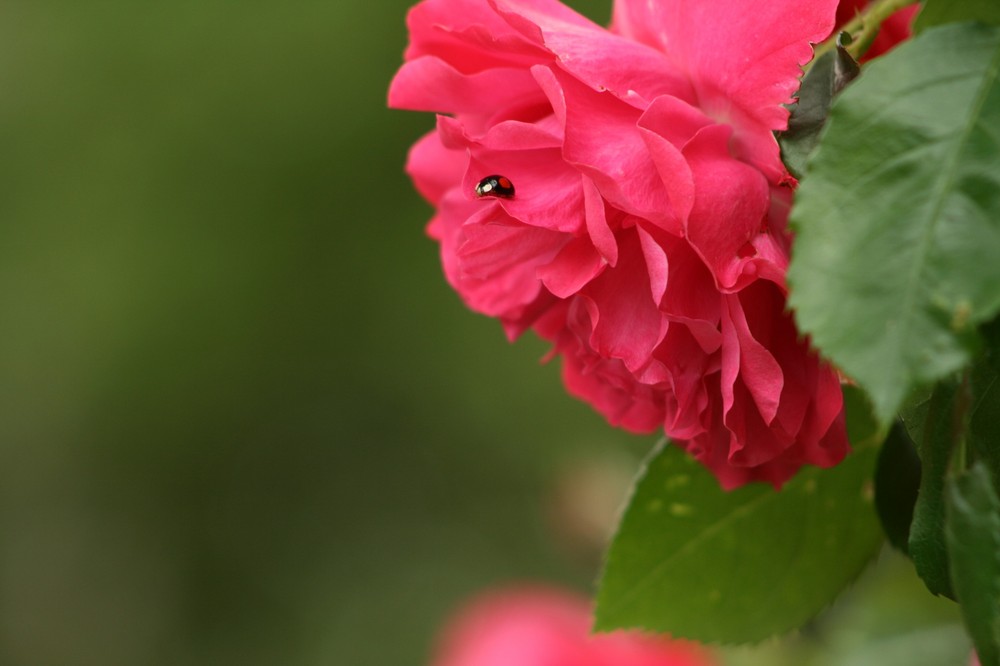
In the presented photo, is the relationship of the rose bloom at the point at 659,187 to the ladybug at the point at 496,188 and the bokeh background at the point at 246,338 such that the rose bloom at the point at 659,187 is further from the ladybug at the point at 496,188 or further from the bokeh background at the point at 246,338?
the bokeh background at the point at 246,338

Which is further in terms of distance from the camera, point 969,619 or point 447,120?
point 447,120

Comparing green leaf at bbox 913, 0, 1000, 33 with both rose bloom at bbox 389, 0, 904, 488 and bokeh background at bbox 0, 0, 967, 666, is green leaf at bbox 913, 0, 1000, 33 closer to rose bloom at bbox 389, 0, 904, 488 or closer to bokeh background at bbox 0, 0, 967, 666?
rose bloom at bbox 389, 0, 904, 488

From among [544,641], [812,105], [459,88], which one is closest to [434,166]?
[459,88]

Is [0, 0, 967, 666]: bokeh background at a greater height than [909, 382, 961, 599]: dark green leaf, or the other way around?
[909, 382, 961, 599]: dark green leaf

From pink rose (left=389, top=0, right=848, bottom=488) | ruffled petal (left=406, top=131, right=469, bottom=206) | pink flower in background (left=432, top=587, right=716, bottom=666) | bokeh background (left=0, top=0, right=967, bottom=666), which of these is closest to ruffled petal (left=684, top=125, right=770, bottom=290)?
pink rose (left=389, top=0, right=848, bottom=488)

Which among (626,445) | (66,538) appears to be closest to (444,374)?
(626,445)

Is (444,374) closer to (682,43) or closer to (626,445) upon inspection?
(626,445)
